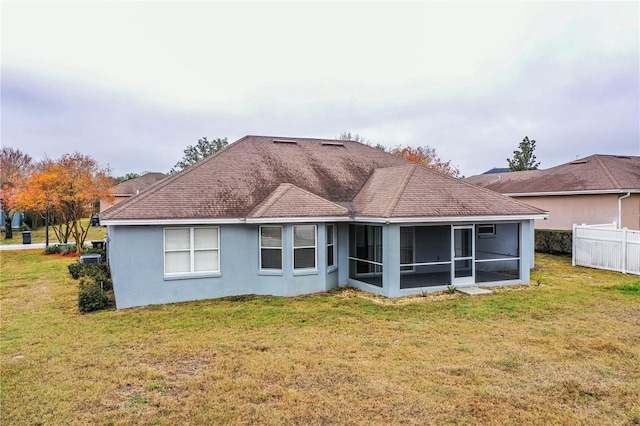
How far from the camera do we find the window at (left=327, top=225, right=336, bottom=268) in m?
13.8

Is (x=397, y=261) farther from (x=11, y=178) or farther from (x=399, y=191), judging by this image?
(x=11, y=178)

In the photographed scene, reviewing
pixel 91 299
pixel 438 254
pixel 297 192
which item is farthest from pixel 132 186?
pixel 438 254

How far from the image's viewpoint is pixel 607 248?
16.8 meters

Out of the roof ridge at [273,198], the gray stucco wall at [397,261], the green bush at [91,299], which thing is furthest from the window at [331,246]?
the green bush at [91,299]

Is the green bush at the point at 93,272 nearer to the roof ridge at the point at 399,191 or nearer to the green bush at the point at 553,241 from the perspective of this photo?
the roof ridge at the point at 399,191

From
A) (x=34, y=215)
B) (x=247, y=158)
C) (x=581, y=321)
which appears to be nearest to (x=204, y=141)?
(x=34, y=215)

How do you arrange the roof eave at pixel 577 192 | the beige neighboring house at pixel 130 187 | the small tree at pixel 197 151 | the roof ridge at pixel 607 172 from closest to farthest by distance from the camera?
the roof eave at pixel 577 192, the roof ridge at pixel 607 172, the beige neighboring house at pixel 130 187, the small tree at pixel 197 151

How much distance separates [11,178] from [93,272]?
22.0 meters

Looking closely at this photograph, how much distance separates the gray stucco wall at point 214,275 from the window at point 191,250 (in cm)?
20

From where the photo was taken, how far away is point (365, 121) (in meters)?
41.8

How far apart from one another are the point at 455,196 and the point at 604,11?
364 inches

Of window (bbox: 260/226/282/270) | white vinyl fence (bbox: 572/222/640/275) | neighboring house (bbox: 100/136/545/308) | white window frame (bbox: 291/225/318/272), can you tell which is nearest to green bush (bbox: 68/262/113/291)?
neighboring house (bbox: 100/136/545/308)

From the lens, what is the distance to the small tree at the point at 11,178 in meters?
28.0

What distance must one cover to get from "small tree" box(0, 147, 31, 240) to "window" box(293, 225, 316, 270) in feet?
79.4
